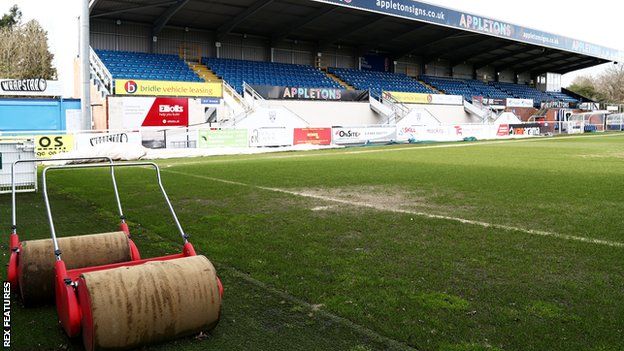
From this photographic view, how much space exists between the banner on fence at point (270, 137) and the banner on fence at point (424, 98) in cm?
1575

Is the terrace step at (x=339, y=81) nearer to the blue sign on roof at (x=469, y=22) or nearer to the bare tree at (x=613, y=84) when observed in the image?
the blue sign on roof at (x=469, y=22)

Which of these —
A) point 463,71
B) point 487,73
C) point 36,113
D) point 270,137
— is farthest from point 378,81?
point 36,113

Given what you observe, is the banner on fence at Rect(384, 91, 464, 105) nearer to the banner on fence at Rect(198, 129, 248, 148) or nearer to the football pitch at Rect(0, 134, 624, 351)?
the banner on fence at Rect(198, 129, 248, 148)

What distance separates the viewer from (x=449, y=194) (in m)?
10.7

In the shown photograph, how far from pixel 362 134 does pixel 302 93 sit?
20.4 feet

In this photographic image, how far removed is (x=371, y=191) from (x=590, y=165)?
9724 mm

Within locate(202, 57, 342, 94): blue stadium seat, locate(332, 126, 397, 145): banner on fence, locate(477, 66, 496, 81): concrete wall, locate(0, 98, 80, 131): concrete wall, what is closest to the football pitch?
locate(0, 98, 80, 131): concrete wall

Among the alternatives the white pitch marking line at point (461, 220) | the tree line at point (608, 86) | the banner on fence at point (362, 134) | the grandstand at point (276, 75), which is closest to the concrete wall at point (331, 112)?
the grandstand at point (276, 75)

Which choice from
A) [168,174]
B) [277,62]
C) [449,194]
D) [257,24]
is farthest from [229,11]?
[449,194]

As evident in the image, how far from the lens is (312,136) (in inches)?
1176

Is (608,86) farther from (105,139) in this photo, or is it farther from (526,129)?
(105,139)

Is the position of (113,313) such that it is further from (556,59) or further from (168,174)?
(556,59)

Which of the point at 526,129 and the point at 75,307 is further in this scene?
A: the point at 526,129

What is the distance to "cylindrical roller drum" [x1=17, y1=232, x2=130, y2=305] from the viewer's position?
418cm
